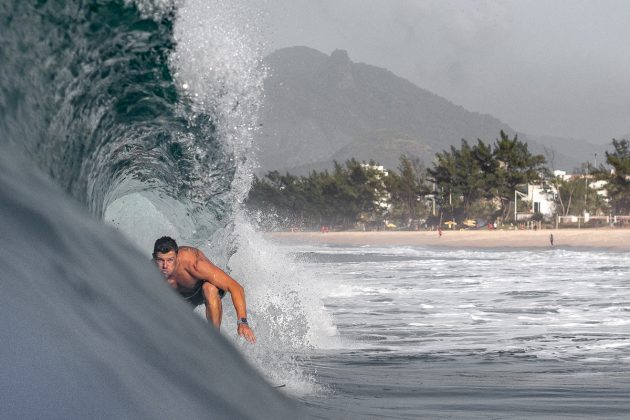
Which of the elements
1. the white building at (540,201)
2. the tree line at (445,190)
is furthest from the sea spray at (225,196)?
the white building at (540,201)

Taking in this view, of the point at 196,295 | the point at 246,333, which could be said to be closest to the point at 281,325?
the point at 196,295

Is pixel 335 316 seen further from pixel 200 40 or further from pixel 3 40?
pixel 3 40

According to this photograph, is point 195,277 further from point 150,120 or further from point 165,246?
point 150,120

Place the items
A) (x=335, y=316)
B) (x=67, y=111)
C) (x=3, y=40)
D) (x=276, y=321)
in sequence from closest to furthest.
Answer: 1. (x=3, y=40)
2. (x=67, y=111)
3. (x=276, y=321)
4. (x=335, y=316)

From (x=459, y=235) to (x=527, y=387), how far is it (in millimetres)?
68083

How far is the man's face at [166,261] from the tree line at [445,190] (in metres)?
79.9

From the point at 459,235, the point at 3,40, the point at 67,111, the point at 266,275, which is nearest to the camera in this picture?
the point at 3,40

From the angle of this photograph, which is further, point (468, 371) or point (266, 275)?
point (266, 275)

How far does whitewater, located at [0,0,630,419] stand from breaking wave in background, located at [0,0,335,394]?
3 cm

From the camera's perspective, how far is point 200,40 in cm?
756

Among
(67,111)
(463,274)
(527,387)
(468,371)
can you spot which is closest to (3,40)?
(67,111)

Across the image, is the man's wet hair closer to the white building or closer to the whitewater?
the whitewater

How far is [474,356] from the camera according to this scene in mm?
9539

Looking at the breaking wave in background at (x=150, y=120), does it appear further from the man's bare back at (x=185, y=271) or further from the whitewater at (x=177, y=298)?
the man's bare back at (x=185, y=271)
